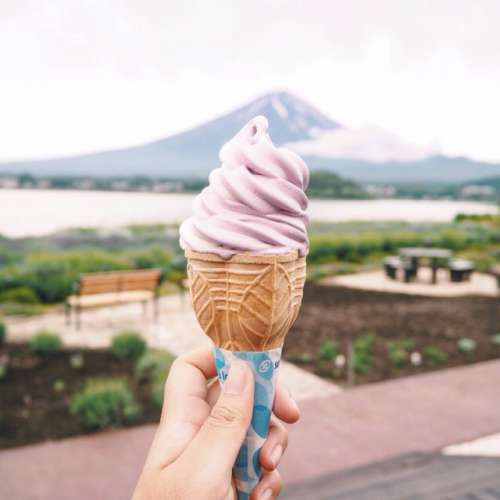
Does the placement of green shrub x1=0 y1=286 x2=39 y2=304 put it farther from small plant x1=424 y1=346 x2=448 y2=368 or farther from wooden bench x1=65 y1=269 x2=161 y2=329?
small plant x1=424 y1=346 x2=448 y2=368

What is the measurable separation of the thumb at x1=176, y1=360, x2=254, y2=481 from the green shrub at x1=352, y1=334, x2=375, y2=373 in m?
4.86

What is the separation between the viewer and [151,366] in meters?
6.19

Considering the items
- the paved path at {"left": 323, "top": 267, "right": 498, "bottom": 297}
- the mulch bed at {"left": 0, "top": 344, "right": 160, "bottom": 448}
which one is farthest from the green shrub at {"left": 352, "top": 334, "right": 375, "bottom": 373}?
the paved path at {"left": 323, "top": 267, "right": 498, "bottom": 297}

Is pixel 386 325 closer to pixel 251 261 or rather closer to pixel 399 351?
pixel 399 351

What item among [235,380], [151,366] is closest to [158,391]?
[151,366]

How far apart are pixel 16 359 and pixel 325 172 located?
6122 cm

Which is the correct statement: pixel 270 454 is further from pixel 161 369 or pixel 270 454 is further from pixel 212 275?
pixel 161 369

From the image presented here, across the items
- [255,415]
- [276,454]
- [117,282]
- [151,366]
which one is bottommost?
[151,366]

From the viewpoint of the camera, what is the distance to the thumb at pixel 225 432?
5.47 ft

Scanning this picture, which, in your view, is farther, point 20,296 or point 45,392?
point 20,296

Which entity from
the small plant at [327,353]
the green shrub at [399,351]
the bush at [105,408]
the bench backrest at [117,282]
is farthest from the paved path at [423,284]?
the bush at [105,408]

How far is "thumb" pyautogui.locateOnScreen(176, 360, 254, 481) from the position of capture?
167cm

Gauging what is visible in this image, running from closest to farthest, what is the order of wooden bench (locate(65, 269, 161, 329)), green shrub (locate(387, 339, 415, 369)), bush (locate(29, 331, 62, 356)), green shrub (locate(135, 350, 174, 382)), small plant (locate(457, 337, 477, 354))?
green shrub (locate(135, 350, 174, 382)) → green shrub (locate(387, 339, 415, 369)) → bush (locate(29, 331, 62, 356)) → small plant (locate(457, 337, 477, 354)) → wooden bench (locate(65, 269, 161, 329))

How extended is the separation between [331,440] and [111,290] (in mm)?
5003
